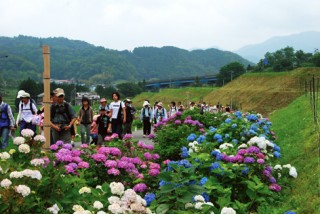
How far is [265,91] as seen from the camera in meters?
68.7

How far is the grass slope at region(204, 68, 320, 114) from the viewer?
60.0 metres

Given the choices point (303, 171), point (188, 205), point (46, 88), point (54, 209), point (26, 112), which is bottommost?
point (303, 171)

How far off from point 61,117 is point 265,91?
62.6 meters

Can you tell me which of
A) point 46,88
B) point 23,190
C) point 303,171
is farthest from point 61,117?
point 23,190

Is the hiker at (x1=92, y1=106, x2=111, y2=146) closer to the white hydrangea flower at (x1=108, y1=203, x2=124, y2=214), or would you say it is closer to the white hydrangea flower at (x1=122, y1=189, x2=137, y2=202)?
the white hydrangea flower at (x1=122, y1=189, x2=137, y2=202)

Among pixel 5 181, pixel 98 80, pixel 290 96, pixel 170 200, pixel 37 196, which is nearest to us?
pixel 5 181

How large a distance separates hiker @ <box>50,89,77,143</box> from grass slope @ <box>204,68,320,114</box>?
154 ft

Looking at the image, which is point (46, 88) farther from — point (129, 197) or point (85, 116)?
point (129, 197)

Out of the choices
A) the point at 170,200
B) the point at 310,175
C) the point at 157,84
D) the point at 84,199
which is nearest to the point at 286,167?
the point at 310,175

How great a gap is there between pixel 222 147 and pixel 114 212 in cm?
403

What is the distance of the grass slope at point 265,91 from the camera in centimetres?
5997

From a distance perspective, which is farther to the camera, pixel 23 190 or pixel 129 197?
pixel 129 197

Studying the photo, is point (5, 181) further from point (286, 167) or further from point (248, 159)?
point (286, 167)

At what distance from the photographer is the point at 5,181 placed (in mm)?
3061
